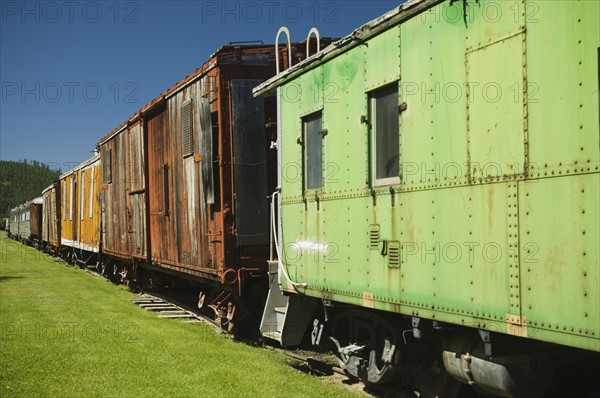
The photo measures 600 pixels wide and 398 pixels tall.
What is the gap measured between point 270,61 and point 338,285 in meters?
4.95

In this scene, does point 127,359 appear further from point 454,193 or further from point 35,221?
point 35,221

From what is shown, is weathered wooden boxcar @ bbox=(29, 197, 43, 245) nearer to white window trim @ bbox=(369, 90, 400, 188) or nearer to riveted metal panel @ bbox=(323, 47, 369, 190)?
riveted metal panel @ bbox=(323, 47, 369, 190)

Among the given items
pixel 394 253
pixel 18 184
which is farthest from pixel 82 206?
pixel 18 184

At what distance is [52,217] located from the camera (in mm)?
36438

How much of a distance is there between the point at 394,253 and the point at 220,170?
4.90m

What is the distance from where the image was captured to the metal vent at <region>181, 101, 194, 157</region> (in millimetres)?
11625


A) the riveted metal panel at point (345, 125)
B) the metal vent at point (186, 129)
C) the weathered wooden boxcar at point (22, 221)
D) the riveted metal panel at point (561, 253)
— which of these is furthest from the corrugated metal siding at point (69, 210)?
the riveted metal panel at point (561, 253)

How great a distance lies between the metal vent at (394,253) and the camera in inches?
227

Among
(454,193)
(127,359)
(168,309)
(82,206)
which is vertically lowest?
(168,309)

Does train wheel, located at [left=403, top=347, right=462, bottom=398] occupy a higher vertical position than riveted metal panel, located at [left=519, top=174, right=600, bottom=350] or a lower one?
lower

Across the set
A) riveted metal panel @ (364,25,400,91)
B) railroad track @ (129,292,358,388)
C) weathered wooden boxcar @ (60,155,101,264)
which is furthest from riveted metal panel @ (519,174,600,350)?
weathered wooden boxcar @ (60,155,101,264)

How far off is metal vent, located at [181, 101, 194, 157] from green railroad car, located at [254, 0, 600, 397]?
4.09m

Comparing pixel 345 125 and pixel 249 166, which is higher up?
pixel 345 125

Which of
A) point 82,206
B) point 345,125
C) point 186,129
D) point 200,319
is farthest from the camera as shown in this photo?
point 82,206
